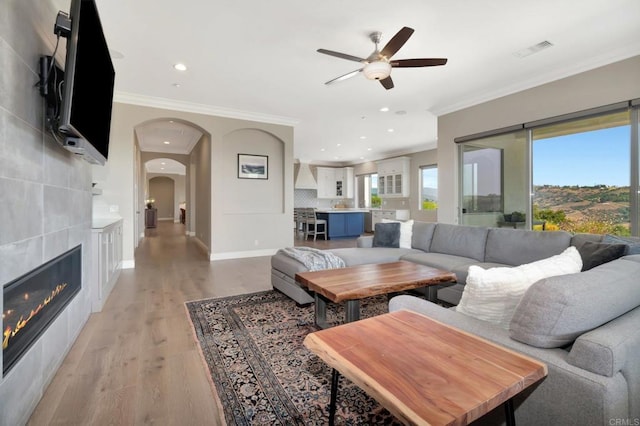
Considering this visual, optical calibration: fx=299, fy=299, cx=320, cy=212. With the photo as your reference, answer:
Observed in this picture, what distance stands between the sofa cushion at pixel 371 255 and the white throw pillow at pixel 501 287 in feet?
6.57

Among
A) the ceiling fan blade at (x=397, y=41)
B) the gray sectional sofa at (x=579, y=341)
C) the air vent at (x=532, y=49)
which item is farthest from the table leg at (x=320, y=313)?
the air vent at (x=532, y=49)

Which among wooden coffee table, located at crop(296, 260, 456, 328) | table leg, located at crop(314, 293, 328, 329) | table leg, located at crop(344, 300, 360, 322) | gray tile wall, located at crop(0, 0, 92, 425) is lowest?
table leg, located at crop(314, 293, 328, 329)

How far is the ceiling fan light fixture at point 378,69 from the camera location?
2.84 m

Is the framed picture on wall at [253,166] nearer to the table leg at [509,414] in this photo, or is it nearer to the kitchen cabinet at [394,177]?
the kitchen cabinet at [394,177]

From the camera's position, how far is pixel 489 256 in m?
3.38

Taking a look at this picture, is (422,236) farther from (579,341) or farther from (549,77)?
(579,341)

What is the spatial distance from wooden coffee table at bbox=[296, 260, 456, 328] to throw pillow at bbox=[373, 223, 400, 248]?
4.04 ft

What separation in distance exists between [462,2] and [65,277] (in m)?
3.80

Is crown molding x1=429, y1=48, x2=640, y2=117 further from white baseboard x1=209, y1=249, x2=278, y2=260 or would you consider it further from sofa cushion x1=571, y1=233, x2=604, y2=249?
white baseboard x1=209, y1=249, x2=278, y2=260

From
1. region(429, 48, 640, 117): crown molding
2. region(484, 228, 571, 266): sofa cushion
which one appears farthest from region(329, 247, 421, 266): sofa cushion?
region(429, 48, 640, 117): crown molding

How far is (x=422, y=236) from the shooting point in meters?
4.14

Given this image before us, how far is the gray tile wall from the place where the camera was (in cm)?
131

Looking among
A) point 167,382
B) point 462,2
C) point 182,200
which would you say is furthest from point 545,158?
point 182,200

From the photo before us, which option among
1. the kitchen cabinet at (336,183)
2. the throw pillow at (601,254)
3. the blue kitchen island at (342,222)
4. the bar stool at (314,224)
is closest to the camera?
the throw pillow at (601,254)
